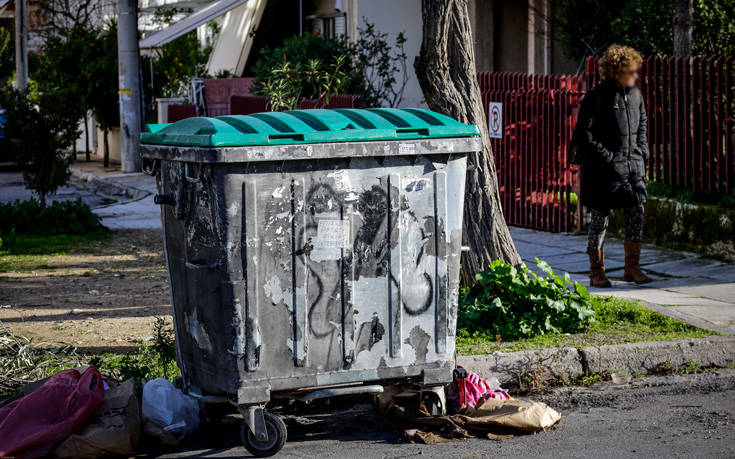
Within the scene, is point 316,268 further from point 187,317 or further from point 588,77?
point 588,77

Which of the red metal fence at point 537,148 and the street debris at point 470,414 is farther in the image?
the red metal fence at point 537,148

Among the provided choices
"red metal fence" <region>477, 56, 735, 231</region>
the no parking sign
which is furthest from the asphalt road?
the no parking sign

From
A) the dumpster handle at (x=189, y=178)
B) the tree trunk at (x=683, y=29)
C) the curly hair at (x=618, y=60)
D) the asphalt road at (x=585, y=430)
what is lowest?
the asphalt road at (x=585, y=430)

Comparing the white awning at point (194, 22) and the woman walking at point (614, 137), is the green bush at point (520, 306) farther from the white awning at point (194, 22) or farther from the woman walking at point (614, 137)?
the white awning at point (194, 22)

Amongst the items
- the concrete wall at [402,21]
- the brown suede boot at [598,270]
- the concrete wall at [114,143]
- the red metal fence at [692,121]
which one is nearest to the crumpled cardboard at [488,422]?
the brown suede boot at [598,270]

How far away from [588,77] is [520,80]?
1.19 m

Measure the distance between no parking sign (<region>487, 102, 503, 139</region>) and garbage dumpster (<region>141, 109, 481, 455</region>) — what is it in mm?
6669

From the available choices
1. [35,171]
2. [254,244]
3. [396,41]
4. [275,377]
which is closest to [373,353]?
[275,377]

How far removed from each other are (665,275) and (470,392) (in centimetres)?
388

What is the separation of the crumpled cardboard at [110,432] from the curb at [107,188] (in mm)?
11798

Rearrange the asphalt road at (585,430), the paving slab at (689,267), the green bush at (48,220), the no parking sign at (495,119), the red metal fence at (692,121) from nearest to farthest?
the asphalt road at (585,430), the paving slab at (689,267), the red metal fence at (692,121), the no parking sign at (495,119), the green bush at (48,220)

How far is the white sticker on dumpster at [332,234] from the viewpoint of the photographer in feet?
15.3

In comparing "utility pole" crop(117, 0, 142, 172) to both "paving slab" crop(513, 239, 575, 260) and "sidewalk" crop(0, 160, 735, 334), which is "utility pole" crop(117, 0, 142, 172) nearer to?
"sidewalk" crop(0, 160, 735, 334)

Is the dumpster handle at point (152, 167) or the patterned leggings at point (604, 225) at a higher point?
the dumpster handle at point (152, 167)
